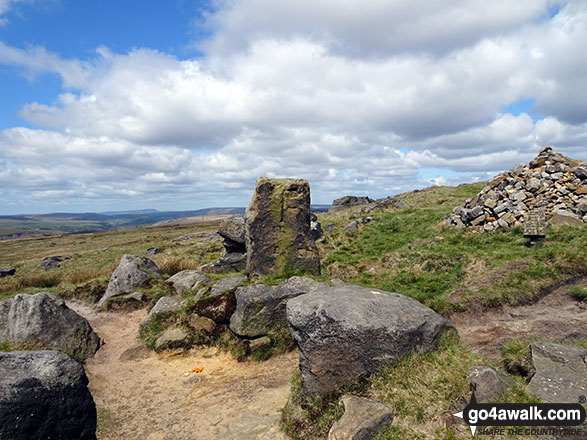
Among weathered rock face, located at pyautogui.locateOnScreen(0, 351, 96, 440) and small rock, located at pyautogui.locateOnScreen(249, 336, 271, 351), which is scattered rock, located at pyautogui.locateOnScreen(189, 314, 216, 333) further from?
→ weathered rock face, located at pyautogui.locateOnScreen(0, 351, 96, 440)

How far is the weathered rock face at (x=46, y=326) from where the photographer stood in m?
11.9

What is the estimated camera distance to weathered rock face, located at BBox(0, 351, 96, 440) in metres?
6.17

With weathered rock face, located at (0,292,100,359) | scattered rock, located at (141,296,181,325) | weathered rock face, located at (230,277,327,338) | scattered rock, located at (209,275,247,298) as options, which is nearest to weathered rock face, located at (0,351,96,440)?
weathered rock face, located at (230,277,327,338)

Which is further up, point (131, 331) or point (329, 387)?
point (329, 387)

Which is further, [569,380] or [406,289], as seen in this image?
[406,289]

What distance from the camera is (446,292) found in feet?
44.7

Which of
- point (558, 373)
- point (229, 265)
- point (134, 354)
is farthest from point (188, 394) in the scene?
point (229, 265)

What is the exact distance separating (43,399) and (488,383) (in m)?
8.26

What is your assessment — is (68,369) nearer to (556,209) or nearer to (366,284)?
(366,284)

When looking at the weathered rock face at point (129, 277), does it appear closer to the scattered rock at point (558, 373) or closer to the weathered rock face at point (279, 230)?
the weathered rock face at point (279, 230)

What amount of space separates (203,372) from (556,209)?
1855cm

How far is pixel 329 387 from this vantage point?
7484mm

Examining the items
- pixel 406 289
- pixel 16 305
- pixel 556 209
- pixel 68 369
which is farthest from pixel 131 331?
pixel 556 209

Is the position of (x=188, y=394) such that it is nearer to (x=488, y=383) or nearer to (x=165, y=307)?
(x=165, y=307)
